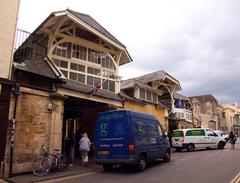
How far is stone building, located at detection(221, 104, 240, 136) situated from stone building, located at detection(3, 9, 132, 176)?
219ft

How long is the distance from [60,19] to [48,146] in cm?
697

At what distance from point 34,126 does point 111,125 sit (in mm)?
3551

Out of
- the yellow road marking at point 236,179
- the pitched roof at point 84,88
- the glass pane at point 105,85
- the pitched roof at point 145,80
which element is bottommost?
the yellow road marking at point 236,179

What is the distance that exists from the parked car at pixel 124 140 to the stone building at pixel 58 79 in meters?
2.41

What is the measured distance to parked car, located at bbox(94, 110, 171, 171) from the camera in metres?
11.6

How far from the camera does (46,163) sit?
11.6 m

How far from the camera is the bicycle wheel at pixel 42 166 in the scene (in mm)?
11461

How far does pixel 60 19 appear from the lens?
15.0m

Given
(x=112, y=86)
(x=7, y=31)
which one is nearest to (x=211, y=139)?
(x=112, y=86)

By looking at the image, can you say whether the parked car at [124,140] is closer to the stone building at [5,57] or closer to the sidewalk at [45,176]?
the sidewalk at [45,176]

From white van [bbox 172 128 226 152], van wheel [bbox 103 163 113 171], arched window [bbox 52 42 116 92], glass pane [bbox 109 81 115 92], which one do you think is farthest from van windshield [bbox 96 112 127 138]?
white van [bbox 172 128 226 152]

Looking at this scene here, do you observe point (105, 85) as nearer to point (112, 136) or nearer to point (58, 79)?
point (58, 79)

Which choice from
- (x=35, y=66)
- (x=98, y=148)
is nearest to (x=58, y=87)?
(x=35, y=66)

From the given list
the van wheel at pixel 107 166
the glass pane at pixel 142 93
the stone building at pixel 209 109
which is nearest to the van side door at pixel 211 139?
the glass pane at pixel 142 93
